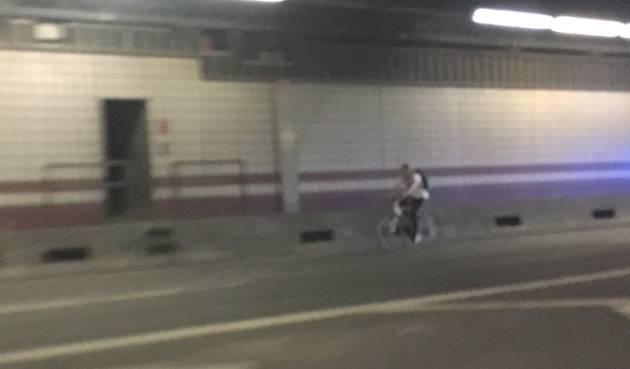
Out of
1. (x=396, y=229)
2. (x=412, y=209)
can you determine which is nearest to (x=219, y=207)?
(x=396, y=229)

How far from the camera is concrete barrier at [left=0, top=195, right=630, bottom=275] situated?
1505cm

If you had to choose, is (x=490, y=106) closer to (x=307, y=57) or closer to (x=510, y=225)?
(x=510, y=225)

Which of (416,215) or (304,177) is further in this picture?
(304,177)

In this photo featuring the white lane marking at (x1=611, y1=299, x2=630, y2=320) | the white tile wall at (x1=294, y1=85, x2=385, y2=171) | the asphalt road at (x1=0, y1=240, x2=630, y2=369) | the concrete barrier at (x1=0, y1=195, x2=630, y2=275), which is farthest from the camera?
the white tile wall at (x1=294, y1=85, x2=385, y2=171)

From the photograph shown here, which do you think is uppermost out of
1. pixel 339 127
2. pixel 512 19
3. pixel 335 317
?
pixel 512 19

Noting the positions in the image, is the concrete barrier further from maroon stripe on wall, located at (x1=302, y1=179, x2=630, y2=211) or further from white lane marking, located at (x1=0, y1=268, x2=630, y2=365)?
white lane marking, located at (x1=0, y1=268, x2=630, y2=365)

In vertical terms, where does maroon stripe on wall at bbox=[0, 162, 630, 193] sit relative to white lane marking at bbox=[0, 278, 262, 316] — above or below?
above

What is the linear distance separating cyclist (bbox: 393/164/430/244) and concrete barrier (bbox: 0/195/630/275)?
2.20ft

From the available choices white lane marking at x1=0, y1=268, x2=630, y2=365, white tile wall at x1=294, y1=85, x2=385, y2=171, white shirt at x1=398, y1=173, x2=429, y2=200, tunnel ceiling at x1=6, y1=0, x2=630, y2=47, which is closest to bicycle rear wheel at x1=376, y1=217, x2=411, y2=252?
white shirt at x1=398, y1=173, x2=429, y2=200

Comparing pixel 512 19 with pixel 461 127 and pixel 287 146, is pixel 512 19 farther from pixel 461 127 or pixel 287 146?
pixel 287 146

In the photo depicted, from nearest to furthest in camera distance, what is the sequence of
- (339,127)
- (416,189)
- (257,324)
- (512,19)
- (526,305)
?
(257,324), (526,305), (416,189), (339,127), (512,19)

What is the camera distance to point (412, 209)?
18.0 m

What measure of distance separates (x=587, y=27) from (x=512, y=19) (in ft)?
8.07

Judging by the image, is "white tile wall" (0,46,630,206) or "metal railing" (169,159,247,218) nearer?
"white tile wall" (0,46,630,206)
